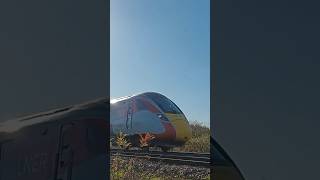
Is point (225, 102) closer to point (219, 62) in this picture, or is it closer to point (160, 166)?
point (219, 62)

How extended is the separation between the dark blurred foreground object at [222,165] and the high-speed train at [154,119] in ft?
22.5

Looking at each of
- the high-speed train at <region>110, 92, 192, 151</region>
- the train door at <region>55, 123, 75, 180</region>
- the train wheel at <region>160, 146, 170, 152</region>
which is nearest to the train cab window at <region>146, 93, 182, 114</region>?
the high-speed train at <region>110, 92, 192, 151</region>

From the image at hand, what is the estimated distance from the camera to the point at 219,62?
282cm

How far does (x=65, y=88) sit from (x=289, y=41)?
5.08ft

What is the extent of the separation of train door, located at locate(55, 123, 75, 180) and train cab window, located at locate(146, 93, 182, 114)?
8158mm

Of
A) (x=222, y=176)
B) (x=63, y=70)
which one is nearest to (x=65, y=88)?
(x=63, y=70)

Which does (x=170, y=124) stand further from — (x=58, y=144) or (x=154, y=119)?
(x=58, y=144)

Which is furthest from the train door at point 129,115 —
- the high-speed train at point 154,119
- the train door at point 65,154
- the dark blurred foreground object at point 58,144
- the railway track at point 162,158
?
the train door at point 65,154

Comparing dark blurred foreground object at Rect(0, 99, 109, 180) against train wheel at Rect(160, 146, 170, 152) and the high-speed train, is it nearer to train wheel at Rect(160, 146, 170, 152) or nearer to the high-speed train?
the high-speed train

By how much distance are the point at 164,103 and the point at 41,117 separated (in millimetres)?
8790

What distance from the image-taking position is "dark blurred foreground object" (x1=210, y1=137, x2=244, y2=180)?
280cm

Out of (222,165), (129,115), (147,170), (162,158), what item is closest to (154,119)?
(129,115)

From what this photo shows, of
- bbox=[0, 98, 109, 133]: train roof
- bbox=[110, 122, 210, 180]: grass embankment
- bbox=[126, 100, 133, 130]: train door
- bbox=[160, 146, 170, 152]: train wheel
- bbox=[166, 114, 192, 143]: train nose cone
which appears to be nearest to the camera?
bbox=[0, 98, 109, 133]: train roof

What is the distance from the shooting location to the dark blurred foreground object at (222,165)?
2.80m
